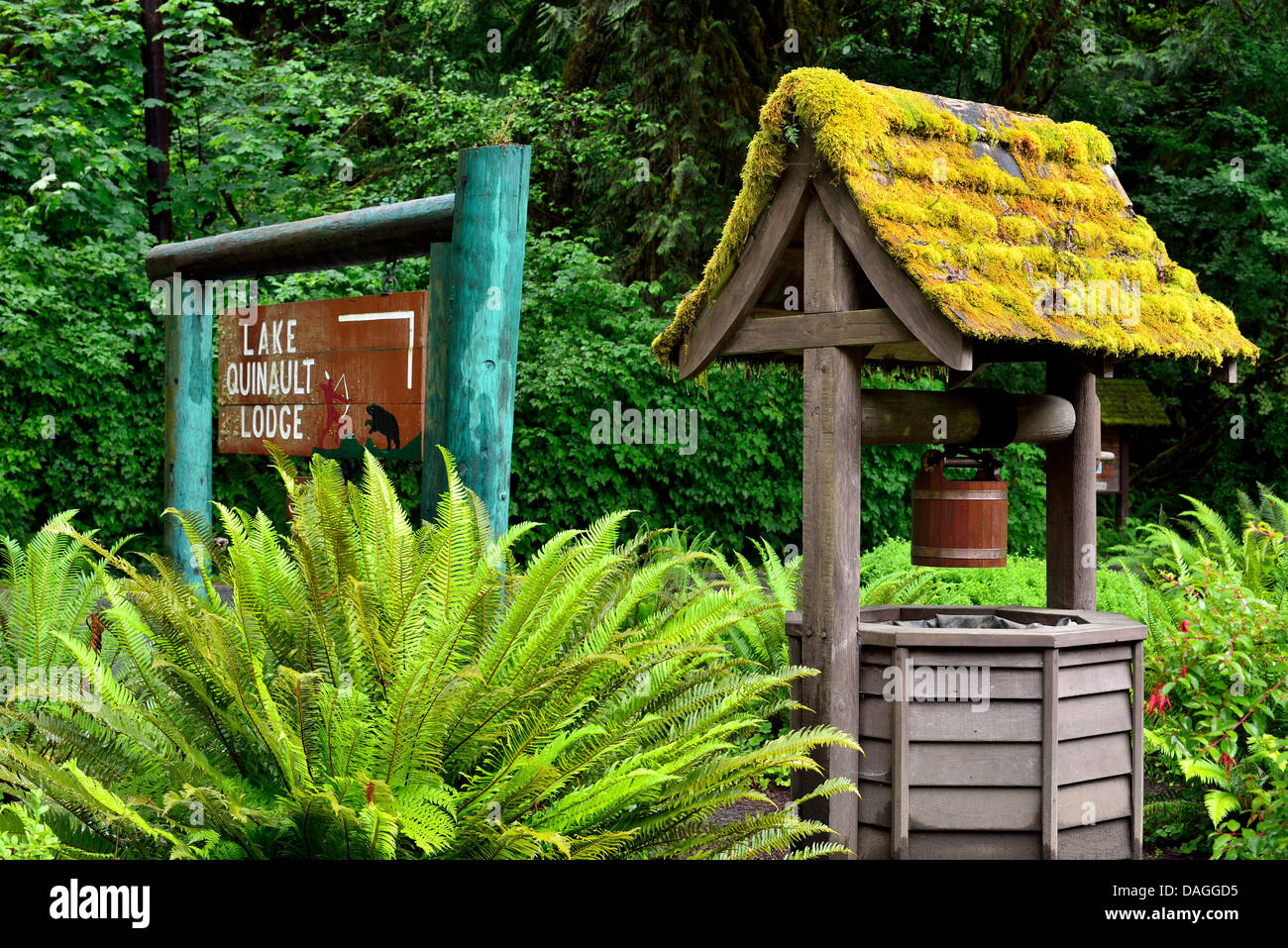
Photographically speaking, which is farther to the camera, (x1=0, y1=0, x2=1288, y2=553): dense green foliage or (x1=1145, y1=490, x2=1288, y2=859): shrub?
(x1=0, y1=0, x2=1288, y2=553): dense green foliage

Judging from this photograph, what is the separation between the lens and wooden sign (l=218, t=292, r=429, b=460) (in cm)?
418

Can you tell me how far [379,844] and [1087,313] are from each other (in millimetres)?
3029

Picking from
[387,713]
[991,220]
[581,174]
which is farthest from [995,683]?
[581,174]

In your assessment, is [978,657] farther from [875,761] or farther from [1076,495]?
[1076,495]

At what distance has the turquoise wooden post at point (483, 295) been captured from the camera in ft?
12.6

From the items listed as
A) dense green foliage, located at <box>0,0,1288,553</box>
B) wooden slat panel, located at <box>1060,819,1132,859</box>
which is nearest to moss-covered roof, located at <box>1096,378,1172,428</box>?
dense green foliage, located at <box>0,0,1288,553</box>

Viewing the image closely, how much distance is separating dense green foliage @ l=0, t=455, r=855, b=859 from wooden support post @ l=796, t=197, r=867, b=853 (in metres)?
0.35

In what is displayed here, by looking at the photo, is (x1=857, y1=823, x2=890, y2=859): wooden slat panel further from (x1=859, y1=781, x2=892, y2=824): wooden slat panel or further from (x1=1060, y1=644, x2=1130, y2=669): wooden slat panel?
(x1=1060, y1=644, x2=1130, y2=669): wooden slat panel

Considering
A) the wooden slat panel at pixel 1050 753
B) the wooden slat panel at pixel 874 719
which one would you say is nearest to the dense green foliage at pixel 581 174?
the wooden slat panel at pixel 874 719

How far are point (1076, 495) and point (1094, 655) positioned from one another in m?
0.90

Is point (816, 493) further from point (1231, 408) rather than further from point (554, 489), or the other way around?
point (1231, 408)

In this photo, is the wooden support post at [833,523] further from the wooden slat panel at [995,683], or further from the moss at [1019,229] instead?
the moss at [1019,229]

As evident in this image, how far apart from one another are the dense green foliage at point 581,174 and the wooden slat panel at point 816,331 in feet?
13.5

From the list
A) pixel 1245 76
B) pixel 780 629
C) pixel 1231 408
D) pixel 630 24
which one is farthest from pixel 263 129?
pixel 1231 408
